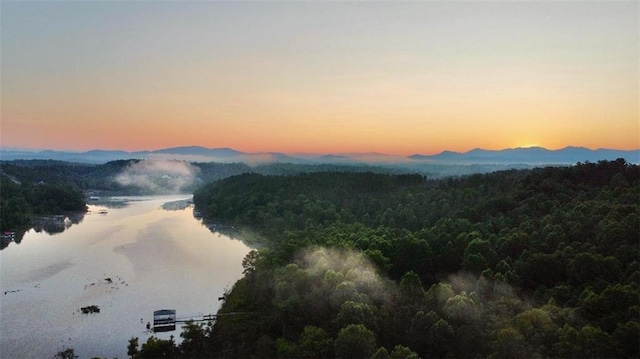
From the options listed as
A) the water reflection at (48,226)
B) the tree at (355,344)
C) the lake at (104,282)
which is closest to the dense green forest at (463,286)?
the tree at (355,344)

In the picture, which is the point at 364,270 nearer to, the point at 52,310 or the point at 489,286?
the point at 489,286

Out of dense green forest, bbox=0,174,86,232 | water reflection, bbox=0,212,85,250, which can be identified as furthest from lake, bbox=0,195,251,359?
dense green forest, bbox=0,174,86,232

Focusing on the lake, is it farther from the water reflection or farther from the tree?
the tree

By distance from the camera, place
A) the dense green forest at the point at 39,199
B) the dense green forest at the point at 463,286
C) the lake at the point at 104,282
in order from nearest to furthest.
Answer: the dense green forest at the point at 463,286, the lake at the point at 104,282, the dense green forest at the point at 39,199

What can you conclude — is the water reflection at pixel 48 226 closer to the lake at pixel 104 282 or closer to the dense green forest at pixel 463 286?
the lake at pixel 104 282

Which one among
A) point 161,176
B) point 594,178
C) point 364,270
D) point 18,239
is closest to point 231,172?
point 161,176

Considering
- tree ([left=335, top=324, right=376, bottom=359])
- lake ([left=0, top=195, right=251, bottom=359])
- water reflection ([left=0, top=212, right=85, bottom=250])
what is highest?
tree ([left=335, top=324, right=376, bottom=359])
